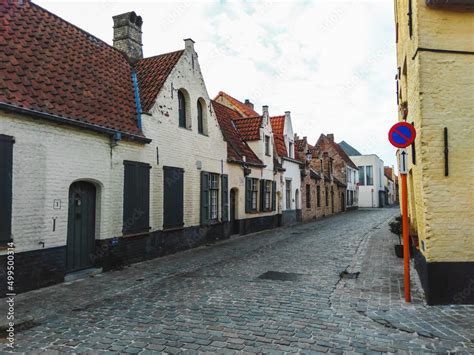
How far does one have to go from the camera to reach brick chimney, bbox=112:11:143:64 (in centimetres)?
1324

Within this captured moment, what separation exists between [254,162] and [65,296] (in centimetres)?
1228

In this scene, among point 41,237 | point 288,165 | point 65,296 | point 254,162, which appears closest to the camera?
point 65,296

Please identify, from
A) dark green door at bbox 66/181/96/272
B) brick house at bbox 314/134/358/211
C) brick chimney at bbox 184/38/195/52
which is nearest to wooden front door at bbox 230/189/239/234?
brick chimney at bbox 184/38/195/52

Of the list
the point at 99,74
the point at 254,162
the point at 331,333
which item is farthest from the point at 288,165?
the point at 331,333

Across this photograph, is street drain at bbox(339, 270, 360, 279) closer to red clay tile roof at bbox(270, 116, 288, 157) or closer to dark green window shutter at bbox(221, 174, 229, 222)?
dark green window shutter at bbox(221, 174, 229, 222)

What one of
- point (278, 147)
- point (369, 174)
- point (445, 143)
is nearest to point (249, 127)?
point (278, 147)

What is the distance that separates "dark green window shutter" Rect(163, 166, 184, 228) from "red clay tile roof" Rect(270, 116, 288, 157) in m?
11.3

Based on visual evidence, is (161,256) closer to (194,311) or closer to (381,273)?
(194,311)

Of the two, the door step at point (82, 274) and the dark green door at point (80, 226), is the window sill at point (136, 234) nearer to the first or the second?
the dark green door at point (80, 226)

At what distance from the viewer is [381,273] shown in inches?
330

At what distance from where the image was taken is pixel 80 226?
8.60m

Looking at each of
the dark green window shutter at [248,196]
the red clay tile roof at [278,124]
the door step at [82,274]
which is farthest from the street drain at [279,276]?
the red clay tile roof at [278,124]

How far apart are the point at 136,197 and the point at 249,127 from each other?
410 inches

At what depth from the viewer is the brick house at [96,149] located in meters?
7.11
